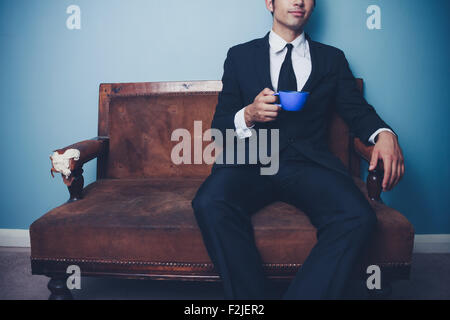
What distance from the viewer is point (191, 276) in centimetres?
152

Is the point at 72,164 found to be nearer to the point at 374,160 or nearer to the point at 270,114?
the point at 270,114

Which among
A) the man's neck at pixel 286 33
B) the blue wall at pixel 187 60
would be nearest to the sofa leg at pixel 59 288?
the blue wall at pixel 187 60

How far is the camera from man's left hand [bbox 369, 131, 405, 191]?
148cm

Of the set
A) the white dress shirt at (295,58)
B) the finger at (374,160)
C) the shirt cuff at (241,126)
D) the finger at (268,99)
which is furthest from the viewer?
the white dress shirt at (295,58)

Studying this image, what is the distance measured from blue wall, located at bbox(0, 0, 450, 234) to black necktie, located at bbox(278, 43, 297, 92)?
577mm

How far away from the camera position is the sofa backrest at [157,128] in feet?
7.14

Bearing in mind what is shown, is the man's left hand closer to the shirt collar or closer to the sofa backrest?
the shirt collar

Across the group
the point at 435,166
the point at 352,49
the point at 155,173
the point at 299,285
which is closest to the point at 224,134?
the point at 155,173

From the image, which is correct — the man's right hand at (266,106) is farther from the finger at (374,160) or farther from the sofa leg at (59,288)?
A: the sofa leg at (59,288)

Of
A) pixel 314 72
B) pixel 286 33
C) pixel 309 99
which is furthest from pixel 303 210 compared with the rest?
pixel 286 33

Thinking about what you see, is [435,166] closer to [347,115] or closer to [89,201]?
[347,115]

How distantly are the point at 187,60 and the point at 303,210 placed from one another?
132 centimetres

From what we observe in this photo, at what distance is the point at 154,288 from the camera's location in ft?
6.31

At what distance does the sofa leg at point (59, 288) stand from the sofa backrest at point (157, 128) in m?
0.77
